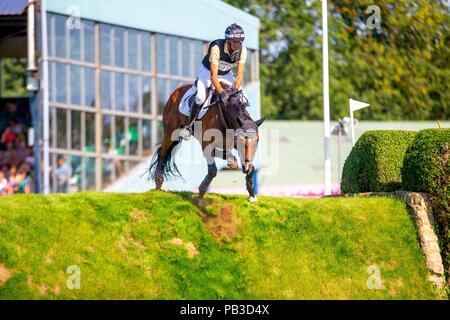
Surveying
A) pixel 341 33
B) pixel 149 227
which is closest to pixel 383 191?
pixel 149 227

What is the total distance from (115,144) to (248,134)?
1367 centimetres

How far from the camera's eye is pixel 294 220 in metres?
14.5

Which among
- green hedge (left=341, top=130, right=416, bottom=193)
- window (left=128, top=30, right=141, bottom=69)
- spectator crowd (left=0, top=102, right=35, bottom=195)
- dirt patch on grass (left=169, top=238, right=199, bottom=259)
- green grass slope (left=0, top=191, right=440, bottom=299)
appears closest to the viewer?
green grass slope (left=0, top=191, right=440, bottom=299)

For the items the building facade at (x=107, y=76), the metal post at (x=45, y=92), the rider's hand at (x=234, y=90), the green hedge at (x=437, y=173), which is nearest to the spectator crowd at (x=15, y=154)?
the building facade at (x=107, y=76)

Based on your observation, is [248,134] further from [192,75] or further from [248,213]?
[192,75]

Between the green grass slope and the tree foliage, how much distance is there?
26.4 m

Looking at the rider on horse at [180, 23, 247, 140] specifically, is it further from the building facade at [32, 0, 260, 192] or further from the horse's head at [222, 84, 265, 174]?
the building facade at [32, 0, 260, 192]

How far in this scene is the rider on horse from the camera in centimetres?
1497

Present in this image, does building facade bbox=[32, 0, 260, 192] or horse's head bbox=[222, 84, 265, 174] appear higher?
building facade bbox=[32, 0, 260, 192]

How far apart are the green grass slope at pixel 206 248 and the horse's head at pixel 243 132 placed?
83 centimetres

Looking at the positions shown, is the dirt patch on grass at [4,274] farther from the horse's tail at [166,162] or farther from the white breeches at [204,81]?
the horse's tail at [166,162]

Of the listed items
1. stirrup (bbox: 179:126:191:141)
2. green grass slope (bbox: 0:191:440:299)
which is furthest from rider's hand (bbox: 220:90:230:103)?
green grass slope (bbox: 0:191:440:299)

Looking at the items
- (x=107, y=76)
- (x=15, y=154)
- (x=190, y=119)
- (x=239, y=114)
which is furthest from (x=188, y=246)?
(x=15, y=154)

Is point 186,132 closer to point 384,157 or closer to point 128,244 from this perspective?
point 128,244
